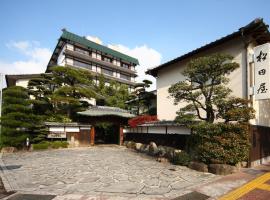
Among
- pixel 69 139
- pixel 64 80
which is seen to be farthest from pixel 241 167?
pixel 64 80

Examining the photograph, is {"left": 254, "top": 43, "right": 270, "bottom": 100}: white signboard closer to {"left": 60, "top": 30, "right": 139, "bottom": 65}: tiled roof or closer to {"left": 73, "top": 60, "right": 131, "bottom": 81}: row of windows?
{"left": 60, "top": 30, "right": 139, "bottom": 65}: tiled roof

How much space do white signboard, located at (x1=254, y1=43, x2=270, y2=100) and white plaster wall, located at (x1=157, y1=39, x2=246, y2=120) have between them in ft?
4.26

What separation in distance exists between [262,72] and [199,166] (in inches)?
268

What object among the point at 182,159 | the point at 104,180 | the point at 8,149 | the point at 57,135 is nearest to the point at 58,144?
the point at 57,135

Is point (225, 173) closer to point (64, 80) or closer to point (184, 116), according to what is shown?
point (184, 116)

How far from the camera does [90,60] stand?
49625 millimetres

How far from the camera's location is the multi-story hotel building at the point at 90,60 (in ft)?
145

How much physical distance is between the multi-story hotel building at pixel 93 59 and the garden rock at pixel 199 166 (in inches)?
1419

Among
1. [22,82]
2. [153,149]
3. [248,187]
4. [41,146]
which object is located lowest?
[41,146]

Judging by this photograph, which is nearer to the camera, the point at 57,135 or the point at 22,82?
the point at 57,135

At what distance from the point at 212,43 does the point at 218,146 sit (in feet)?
27.3

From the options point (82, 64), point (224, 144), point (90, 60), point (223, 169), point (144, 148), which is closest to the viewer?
point (223, 169)

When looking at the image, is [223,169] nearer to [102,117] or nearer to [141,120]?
[141,120]

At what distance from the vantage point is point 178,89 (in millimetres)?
13219
